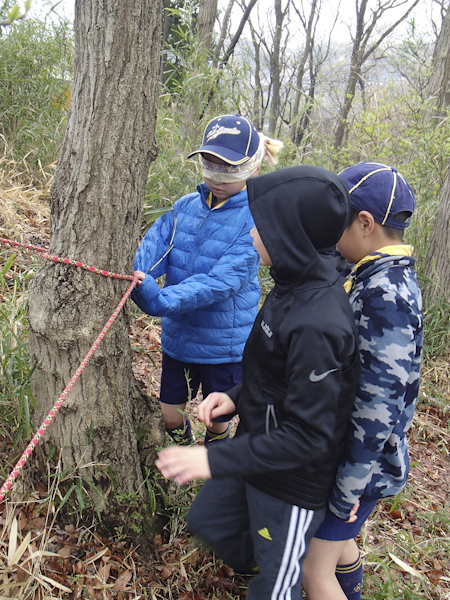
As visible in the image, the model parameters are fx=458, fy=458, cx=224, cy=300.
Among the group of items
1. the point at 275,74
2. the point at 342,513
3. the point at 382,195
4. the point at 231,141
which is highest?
the point at 275,74

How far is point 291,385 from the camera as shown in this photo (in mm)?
1327

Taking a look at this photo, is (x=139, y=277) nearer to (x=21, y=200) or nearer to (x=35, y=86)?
(x=21, y=200)

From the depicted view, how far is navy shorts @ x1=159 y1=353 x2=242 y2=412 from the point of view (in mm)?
2459

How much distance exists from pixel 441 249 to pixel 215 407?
385cm

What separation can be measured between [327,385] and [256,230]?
54 cm

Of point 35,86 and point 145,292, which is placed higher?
point 35,86

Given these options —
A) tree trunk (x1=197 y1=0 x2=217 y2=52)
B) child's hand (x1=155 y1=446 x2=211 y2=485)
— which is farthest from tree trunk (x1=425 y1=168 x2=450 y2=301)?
tree trunk (x1=197 y1=0 x2=217 y2=52)

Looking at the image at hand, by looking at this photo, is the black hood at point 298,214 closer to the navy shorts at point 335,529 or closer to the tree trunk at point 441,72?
the navy shorts at point 335,529

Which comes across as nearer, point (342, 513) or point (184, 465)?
point (184, 465)

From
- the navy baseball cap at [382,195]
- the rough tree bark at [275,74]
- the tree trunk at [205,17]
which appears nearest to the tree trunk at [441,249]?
the navy baseball cap at [382,195]

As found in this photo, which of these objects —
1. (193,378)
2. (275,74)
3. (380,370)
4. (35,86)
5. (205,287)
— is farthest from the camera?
(275,74)

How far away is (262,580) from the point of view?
5.01ft

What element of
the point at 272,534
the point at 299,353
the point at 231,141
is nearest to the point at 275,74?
the point at 231,141

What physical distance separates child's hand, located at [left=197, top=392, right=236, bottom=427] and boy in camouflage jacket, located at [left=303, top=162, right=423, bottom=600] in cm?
48
